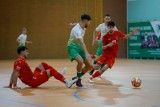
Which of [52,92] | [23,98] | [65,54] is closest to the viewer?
[23,98]

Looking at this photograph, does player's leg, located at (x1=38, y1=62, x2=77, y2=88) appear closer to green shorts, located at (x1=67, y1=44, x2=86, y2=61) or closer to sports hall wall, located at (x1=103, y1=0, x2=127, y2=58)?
green shorts, located at (x1=67, y1=44, x2=86, y2=61)

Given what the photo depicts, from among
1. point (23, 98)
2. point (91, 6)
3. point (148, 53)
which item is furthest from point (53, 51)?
point (23, 98)

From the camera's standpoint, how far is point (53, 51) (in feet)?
97.6

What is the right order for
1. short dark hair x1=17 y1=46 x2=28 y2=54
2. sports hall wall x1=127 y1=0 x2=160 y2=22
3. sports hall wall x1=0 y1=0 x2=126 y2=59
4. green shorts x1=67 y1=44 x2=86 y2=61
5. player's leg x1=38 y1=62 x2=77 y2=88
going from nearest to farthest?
player's leg x1=38 y1=62 x2=77 y2=88 → short dark hair x1=17 y1=46 x2=28 y2=54 → green shorts x1=67 y1=44 x2=86 y2=61 → sports hall wall x1=127 y1=0 x2=160 y2=22 → sports hall wall x1=0 y1=0 x2=126 y2=59

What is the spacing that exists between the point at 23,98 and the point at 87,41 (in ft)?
75.0

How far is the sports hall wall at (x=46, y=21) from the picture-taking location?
29.2m

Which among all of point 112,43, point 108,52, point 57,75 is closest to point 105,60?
point 108,52

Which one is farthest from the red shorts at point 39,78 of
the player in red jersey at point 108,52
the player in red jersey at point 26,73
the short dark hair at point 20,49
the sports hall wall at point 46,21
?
the sports hall wall at point 46,21

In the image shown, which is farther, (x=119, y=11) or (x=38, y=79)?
(x=119, y=11)

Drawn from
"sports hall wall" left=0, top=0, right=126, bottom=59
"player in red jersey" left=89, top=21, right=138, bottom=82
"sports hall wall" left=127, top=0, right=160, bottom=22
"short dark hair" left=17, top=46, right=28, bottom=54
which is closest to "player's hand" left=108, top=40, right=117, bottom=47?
"player in red jersey" left=89, top=21, right=138, bottom=82

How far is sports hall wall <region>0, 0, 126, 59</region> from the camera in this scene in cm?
2916

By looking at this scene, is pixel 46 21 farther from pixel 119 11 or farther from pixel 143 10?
pixel 143 10

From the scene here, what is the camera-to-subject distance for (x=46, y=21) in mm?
29797

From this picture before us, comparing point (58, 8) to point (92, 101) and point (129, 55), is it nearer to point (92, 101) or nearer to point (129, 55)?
point (129, 55)
